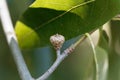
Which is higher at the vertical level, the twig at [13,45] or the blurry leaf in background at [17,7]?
the twig at [13,45]

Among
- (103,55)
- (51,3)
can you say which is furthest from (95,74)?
(51,3)

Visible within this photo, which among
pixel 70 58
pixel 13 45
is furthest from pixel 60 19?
pixel 70 58

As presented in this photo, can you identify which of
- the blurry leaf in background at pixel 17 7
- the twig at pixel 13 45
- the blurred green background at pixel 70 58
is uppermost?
the twig at pixel 13 45

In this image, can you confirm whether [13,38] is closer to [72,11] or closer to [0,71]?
[72,11]

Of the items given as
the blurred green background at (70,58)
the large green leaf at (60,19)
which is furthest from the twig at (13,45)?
the blurred green background at (70,58)

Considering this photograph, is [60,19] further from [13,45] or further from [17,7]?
[17,7]

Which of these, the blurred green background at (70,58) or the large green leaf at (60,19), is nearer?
the large green leaf at (60,19)

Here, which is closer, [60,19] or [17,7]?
[60,19]

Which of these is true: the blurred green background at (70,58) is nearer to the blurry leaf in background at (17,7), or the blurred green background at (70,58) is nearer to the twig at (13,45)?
the blurry leaf in background at (17,7)
